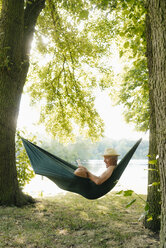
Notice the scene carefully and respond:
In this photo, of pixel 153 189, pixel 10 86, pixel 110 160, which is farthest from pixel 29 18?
pixel 153 189

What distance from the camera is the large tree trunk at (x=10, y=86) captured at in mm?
3406

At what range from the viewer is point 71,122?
6.93m

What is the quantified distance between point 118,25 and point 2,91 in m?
3.90

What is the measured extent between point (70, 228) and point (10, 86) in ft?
6.84

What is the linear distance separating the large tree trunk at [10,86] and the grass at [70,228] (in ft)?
0.97

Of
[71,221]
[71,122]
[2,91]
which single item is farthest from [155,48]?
[71,122]

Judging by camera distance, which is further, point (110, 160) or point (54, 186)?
point (54, 186)

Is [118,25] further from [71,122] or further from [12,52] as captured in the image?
[12,52]

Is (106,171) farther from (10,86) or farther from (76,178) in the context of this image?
(10,86)

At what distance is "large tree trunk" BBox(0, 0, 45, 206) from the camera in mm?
3406

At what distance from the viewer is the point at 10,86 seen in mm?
3525

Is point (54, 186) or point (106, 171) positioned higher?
point (106, 171)

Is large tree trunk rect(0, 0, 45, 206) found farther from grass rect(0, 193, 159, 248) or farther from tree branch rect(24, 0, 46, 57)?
grass rect(0, 193, 159, 248)

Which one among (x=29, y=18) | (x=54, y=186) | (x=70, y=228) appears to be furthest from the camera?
(x=54, y=186)
